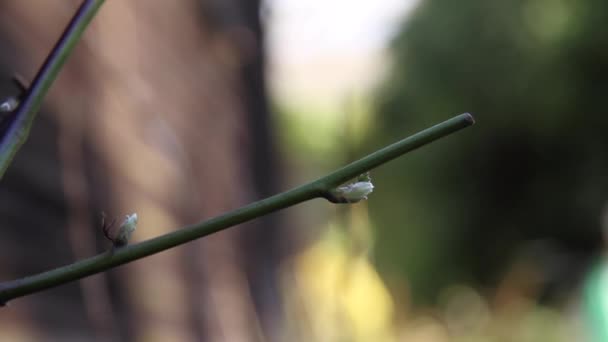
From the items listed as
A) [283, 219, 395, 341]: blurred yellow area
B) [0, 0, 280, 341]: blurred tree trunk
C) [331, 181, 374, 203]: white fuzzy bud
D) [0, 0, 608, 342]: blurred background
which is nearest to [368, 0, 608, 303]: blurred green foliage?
[0, 0, 608, 342]: blurred background

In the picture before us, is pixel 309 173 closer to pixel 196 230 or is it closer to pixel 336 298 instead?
pixel 336 298

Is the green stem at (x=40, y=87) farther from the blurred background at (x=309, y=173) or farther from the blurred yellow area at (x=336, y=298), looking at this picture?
the blurred yellow area at (x=336, y=298)

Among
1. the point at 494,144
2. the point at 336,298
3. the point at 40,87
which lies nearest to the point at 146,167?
the point at 336,298

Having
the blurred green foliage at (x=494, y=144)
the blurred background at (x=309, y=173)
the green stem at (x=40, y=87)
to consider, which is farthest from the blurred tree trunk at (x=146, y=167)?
the blurred green foliage at (x=494, y=144)

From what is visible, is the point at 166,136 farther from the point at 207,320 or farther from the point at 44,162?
the point at 44,162

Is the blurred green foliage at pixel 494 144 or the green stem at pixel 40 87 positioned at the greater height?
the blurred green foliage at pixel 494 144
